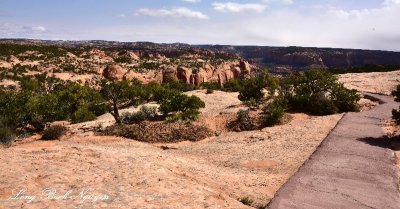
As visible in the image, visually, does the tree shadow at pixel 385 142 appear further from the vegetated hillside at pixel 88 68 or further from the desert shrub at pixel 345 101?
the vegetated hillside at pixel 88 68

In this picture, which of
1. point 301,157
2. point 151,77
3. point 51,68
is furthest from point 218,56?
point 301,157

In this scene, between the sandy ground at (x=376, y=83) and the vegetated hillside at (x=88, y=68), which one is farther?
the vegetated hillside at (x=88, y=68)

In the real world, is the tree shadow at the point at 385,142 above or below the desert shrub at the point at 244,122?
above

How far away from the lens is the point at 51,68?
7356 cm

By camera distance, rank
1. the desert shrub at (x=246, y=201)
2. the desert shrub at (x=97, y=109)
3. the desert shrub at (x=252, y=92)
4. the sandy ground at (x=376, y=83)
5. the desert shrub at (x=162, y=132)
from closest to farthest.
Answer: the desert shrub at (x=246, y=201) < the desert shrub at (x=162, y=132) < the desert shrub at (x=252, y=92) < the desert shrub at (x=97, y=109) < the sandy ground at (x=376, y=83)

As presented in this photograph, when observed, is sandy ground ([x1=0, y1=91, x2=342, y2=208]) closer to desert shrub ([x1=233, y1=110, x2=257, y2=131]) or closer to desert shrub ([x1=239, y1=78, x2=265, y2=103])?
desert shrub ([x1=233, y1=110, x2=257, y2=131])

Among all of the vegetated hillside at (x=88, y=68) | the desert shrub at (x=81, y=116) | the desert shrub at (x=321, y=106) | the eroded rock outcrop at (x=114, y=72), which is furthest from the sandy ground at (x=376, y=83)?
the eroded rock outcrop at (x=114, y=72)

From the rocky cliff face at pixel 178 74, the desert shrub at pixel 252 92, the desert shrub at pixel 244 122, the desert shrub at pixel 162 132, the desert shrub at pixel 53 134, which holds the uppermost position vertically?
the desert shrub at pixel 252 92

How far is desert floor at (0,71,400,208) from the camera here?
32.6 ft

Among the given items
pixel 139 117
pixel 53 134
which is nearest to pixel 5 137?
pixel 53 134

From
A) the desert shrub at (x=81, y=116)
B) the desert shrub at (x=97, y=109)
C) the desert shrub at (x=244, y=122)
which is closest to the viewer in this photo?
the desert shrub at (x=244, y=122)

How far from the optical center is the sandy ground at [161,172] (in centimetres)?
1002

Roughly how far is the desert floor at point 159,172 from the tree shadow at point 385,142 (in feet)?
7.07

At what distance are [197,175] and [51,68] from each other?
67586mm
